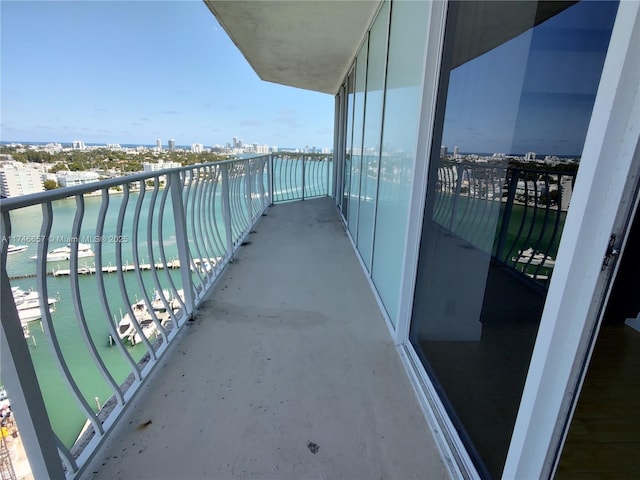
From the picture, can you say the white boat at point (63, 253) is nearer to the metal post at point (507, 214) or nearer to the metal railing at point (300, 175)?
the metal post at point (507, 214)

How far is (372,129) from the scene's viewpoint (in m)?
3.04

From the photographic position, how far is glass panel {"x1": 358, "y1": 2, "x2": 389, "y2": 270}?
2673mm

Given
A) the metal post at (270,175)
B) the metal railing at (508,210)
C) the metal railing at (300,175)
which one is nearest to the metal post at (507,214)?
the metal railing at (508,210)

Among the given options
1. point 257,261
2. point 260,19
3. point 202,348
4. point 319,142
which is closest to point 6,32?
point 319,142

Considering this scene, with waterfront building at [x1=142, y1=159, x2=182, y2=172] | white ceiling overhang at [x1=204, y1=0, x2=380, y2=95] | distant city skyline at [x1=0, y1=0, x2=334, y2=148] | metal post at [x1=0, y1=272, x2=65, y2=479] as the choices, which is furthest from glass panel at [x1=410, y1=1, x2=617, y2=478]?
distant city skyline at [x1=0, y1=0, x2=334, y2=148]

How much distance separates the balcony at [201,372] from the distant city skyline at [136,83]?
6.00ft

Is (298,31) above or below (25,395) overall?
above

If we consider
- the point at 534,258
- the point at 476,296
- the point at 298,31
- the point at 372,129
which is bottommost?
the point at 476,296

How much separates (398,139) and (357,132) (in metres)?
2.02

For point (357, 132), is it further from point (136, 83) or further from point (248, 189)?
point (136, 83)

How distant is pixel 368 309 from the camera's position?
245cm

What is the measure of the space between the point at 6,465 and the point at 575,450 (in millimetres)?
2315

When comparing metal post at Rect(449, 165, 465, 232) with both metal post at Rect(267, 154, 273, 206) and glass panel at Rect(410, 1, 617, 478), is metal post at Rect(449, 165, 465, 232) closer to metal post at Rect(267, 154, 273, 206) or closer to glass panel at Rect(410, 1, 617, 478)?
glass panel at Rect(410, 1, 617, 478)

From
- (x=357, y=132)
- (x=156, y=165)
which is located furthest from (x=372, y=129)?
(x=156, y=165)
